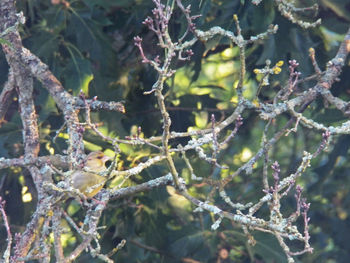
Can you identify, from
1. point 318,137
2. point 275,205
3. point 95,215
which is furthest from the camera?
point 318,137

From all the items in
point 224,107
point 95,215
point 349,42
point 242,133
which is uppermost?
point 349,42

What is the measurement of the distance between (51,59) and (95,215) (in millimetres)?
1447

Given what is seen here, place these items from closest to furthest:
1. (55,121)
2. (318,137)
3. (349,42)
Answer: (349,42)
(55,121)
(318,137)

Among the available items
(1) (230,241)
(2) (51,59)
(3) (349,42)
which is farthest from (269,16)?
(1) (230,241)

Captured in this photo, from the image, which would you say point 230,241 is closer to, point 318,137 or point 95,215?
point 318,137

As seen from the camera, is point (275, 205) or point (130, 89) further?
point (130, 89)

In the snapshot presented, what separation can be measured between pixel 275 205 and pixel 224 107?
229 centimetres

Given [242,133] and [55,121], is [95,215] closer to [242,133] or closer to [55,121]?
[55,121]

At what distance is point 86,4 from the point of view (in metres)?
3.99

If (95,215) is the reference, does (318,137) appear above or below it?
below

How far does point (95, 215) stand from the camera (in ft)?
9.73

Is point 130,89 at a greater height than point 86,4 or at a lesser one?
lesser

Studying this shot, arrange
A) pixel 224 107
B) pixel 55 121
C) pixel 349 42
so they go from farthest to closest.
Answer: pixel 224 107 < pixel 55 121 < pixel 349 42

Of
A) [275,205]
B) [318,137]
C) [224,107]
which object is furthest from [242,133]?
[275,205]
